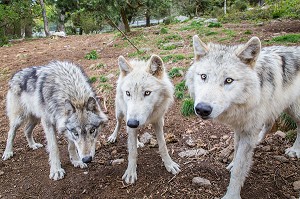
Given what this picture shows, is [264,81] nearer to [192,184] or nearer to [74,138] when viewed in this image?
[192,184]

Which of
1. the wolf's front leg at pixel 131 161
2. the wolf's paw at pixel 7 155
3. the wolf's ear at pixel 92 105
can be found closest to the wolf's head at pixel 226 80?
the wolf's front leg at pixel 131 161

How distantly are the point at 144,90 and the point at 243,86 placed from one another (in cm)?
108

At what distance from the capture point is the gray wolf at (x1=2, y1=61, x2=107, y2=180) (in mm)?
3295

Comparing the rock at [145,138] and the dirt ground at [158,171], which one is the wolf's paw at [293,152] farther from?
the rock at [145,138]

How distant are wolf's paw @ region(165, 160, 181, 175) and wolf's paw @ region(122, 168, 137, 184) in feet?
1.49

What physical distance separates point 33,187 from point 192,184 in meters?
2.14

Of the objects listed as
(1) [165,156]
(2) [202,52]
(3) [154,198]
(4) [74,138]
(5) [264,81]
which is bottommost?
(3) [154,198]

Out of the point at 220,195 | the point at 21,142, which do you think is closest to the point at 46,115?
the point at 21,142

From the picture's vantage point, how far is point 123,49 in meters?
9.88

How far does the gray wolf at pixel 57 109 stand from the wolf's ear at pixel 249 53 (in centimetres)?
181

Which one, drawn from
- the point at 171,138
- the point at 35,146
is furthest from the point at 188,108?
the point at 35,146

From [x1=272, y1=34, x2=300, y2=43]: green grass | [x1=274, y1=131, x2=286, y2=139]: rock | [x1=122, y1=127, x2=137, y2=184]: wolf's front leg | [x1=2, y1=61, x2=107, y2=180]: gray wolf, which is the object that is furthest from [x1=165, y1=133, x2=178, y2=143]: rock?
[x1=272, y1=34, x2=300, y2=43]: green grass

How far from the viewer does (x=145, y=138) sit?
4539mm

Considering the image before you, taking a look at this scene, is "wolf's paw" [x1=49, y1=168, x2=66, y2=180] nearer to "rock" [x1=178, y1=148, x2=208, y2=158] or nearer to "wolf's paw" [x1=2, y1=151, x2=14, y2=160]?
"wolf's paw" [x1=2, y1=151, x2=14, y2=160]
